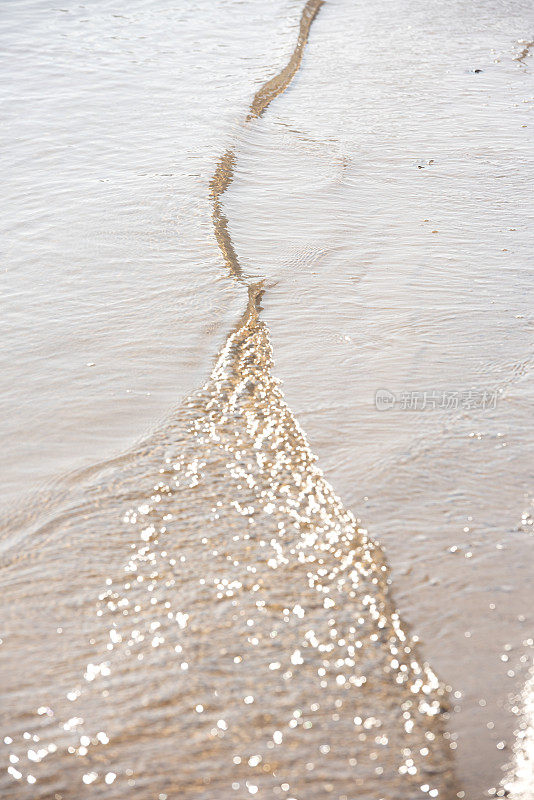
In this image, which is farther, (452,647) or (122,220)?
(122,220)

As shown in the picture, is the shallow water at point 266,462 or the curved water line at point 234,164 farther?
the curved water line at point 234,164

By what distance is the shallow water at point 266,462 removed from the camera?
5.55 ft

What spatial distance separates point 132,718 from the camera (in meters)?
1.72

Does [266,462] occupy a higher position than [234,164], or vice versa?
[234,164]

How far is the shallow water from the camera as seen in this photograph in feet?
5.55

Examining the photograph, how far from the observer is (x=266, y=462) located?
8.23 ft

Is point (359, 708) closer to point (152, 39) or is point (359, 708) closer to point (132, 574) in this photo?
point (132, 574)

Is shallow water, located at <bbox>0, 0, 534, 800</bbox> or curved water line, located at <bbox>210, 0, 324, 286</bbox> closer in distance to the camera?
shallow water, located at <bbox>0, 0, 534, 800</bbox>

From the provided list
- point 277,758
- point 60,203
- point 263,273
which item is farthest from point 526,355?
point 60,203

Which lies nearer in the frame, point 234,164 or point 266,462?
point 266,462

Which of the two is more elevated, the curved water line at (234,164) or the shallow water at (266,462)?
the curved water line at (234,164)

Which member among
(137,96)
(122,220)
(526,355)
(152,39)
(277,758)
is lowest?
(277,758)

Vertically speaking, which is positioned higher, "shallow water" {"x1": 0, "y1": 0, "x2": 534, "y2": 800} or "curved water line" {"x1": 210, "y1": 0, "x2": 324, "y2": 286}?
"curved water line" {"x1": 210, "y1": 0, "x2": 324, "y2": 286}

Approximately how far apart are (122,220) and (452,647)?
3.21 m
